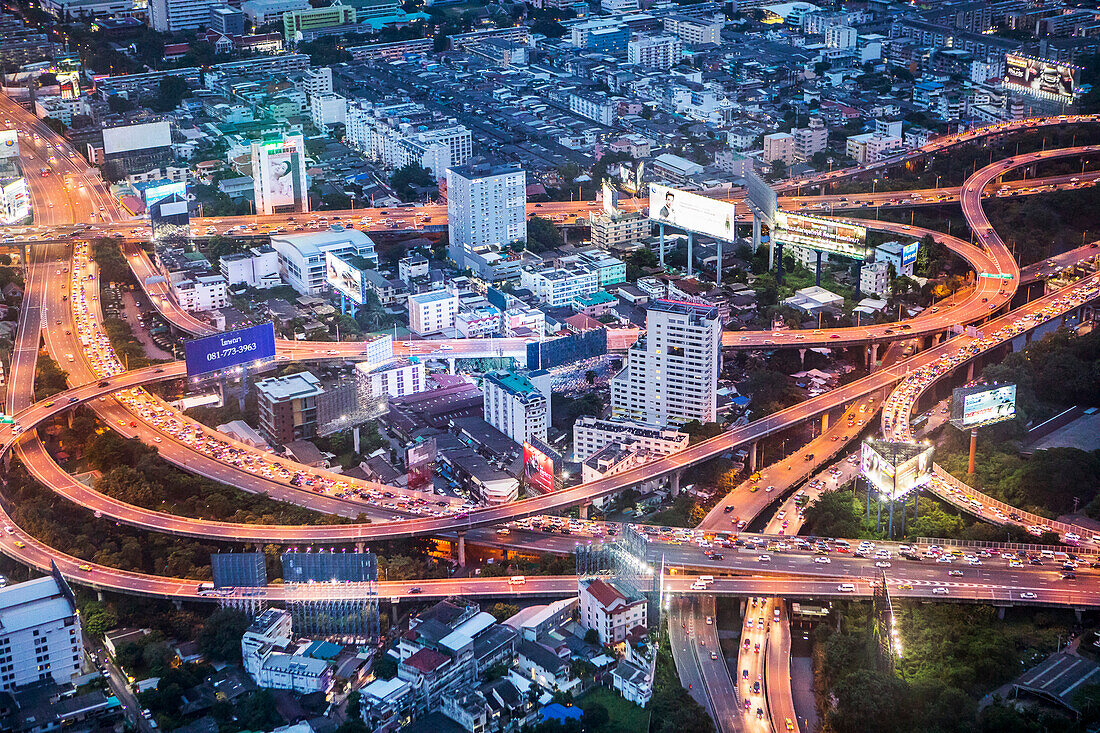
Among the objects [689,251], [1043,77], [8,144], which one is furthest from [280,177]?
[1043,77]

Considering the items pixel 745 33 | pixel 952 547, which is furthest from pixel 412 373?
pixel 745 33

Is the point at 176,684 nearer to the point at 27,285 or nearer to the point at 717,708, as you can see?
the point at 717,708

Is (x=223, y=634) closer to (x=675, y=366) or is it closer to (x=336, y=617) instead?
(x=336, y=617)

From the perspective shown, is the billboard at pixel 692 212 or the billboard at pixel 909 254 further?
the billboard at pixel 909 254

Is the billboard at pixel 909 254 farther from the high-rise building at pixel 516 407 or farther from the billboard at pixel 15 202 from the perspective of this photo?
the billboard at pixel 15 202

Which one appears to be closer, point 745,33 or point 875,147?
point 875,147

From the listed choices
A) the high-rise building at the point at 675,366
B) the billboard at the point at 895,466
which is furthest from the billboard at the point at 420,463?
the billboard at the point at 895,466
